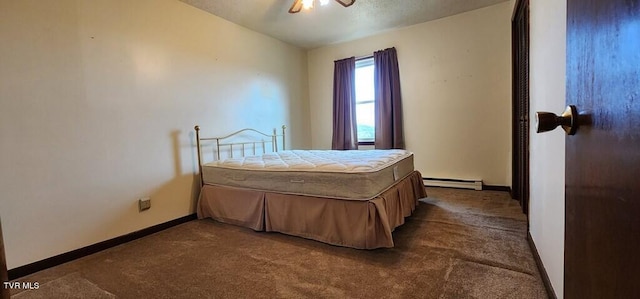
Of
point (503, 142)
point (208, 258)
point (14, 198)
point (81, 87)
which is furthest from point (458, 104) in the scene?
point (14, 198)

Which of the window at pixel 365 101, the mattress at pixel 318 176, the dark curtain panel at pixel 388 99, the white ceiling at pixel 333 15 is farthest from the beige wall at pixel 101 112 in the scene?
the dark curtain panel at pixel 388 99

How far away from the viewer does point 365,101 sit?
15.6 ft

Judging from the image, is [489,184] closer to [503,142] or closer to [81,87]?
[503,142]

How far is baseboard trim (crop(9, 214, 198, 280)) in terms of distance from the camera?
2.00m

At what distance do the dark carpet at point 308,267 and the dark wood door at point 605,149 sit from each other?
1222 millimetres

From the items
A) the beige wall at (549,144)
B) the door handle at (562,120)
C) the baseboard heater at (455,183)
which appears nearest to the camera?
A: the door handle at (562,120)

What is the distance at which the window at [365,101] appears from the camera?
15.4ft

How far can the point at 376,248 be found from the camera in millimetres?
2143

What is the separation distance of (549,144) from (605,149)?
1388 mm

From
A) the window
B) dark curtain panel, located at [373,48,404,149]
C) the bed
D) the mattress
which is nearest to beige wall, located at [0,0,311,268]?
the bed

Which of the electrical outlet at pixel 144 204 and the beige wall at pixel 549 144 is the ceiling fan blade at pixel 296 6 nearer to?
the beige wall at pixel 549 144

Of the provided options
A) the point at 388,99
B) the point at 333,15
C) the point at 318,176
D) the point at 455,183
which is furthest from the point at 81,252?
the point at 455,183

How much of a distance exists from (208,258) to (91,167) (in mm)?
1309

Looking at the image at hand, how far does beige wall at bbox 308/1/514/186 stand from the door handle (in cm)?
365
